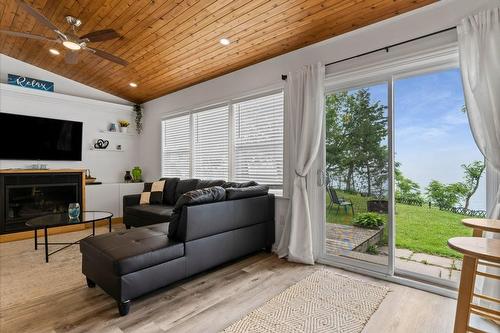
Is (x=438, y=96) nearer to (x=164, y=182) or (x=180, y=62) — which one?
(x=180, y=62)

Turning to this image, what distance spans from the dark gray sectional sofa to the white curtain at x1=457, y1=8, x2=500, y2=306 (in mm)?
2233

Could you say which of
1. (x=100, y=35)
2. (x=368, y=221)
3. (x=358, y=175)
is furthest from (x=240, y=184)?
(x=100, y=35)

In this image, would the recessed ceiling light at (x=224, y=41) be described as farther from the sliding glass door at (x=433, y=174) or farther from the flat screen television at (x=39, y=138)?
the flat screen television at (x=39, y=138)

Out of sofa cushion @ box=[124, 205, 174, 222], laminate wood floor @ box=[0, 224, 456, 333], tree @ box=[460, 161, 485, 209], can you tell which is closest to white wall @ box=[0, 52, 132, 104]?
sofa cushion @ box=[124, 205, 174, 222]

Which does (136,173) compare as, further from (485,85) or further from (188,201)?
(485,85)

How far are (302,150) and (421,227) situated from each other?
166cm

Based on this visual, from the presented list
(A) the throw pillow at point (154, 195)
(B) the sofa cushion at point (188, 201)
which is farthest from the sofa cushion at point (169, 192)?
(B) the sofa cushion at point (188, 201)

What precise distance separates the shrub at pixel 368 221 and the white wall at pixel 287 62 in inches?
37.1

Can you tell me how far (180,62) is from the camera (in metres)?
4.12

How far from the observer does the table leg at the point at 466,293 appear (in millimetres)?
1486

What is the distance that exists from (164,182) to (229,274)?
2.75 metres

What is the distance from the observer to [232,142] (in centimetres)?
437

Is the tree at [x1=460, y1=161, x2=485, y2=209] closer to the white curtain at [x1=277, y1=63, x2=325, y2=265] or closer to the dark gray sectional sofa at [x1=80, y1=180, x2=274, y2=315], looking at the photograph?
the white curtain at [x1=277, y1=63, x2=325, y2=265]

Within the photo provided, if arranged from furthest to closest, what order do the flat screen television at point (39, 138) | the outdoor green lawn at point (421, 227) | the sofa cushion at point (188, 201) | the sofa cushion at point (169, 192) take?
the sofa cushion at point (169, 192) < the flat screen television at point (39, 138) < the outdoor green lawn at point (421, 227) < the sofa cushion at point (188, 201)
